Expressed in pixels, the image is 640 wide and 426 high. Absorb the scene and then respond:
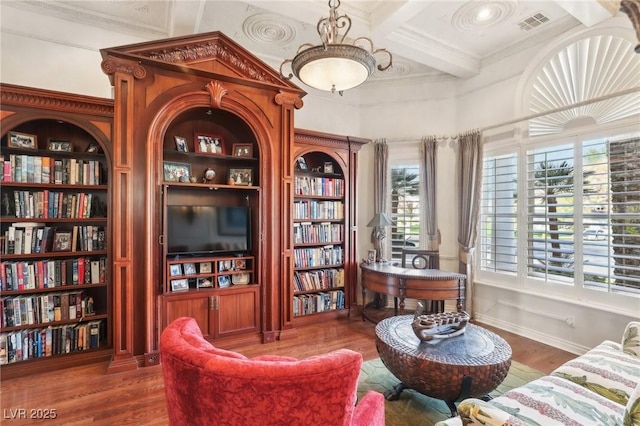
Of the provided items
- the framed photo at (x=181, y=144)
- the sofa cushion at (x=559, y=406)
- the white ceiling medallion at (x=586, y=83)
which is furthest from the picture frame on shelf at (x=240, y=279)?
the white ceiling medallion at (x=586, y=83)

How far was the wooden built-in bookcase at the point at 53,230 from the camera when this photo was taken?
2.81 m

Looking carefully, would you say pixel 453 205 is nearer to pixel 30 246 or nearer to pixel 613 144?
pixel 613 144

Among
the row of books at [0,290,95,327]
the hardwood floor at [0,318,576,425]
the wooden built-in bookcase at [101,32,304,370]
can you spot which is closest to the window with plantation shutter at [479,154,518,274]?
the hardwood floor at [0,318,576,425]

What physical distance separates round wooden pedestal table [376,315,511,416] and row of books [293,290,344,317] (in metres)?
1.85

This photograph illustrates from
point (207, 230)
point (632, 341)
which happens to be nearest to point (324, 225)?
point (207, 230)

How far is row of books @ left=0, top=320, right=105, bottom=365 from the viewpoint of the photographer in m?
2.77

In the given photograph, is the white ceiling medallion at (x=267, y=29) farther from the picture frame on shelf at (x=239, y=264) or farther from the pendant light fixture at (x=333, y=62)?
the picture frame on shelf at (x=239, y=264)

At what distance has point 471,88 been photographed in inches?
172

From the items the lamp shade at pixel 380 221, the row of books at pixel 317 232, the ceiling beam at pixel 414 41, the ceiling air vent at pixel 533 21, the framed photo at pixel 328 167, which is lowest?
the row of books at pixel 317 232

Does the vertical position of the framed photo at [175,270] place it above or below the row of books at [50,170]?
below

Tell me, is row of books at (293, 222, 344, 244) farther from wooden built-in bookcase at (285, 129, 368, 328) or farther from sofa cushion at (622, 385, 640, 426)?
sofa cushion at (622, 385, 640, 426)

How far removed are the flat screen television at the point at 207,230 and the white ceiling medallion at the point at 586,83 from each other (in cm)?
366

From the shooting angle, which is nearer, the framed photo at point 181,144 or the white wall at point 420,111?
the white wall at point 420,111

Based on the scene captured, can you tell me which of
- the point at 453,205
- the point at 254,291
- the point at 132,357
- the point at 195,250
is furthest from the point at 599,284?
the point at 132,357
